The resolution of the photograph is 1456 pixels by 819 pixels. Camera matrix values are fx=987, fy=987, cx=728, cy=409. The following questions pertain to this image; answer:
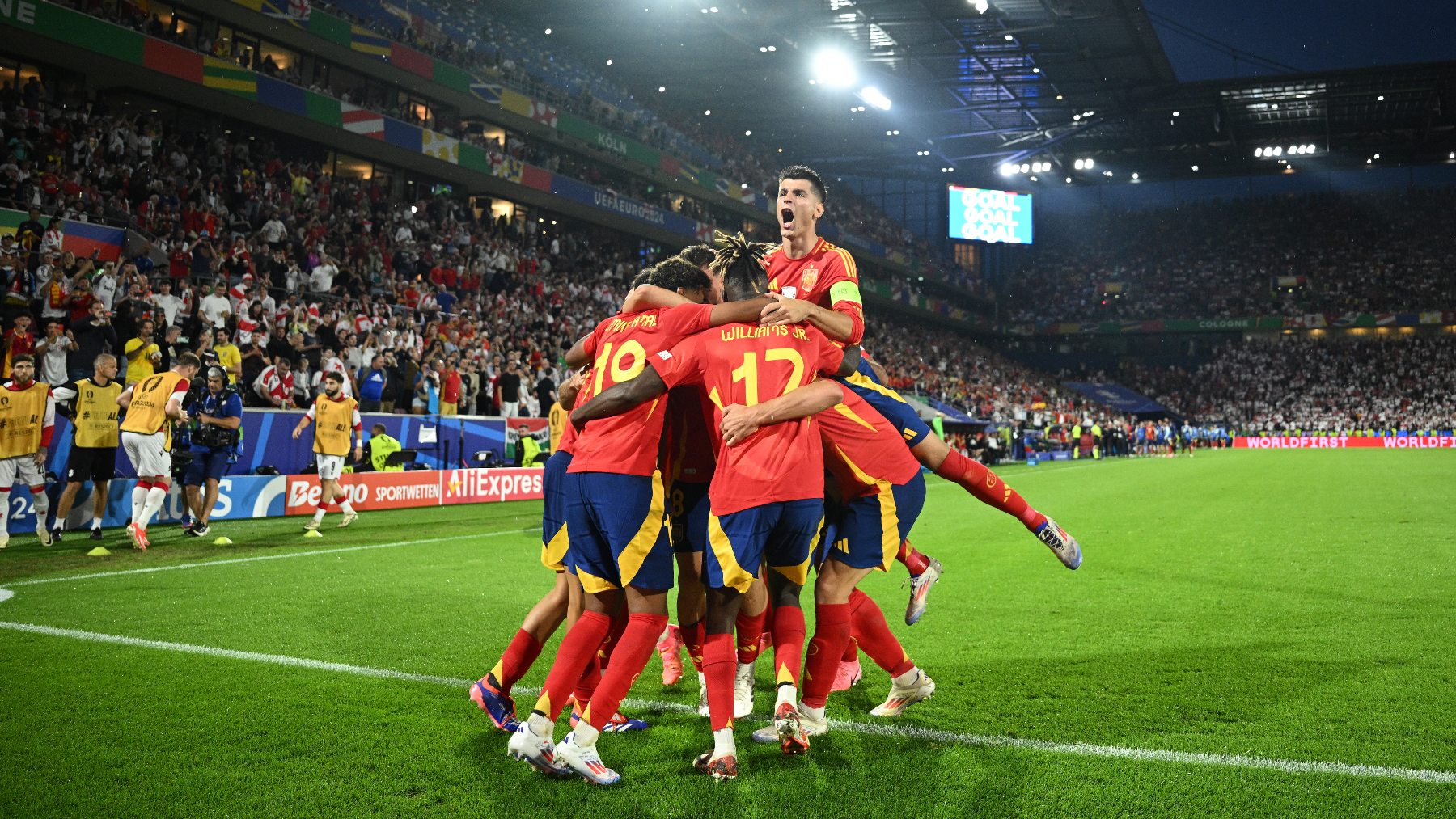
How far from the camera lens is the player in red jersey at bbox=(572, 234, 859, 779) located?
13.6 feet

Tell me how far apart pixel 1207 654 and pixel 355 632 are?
5666 millimetres

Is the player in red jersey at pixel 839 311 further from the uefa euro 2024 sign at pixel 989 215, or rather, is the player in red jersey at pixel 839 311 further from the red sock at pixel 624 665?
the uefa euro 2024 sign at pixel 989 215

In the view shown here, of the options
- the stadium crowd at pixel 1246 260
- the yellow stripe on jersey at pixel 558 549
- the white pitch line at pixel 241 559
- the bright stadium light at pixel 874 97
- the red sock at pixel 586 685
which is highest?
the bright stadium light at pixel 874 97

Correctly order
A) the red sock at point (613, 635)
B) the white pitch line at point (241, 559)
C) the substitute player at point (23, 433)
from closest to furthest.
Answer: the red sock at point (613, 635), the white pitch line at point (241, 559), the substitute player at point (23, 433)

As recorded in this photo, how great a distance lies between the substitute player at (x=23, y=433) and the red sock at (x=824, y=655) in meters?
10.5

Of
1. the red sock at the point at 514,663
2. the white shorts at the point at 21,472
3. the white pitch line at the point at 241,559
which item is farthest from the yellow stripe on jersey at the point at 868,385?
the white shorts at the point at 21,472

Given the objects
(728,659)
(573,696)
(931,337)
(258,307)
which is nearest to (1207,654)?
(728,659)

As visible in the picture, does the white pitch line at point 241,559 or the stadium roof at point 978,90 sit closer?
the white pitch line at point 241,559

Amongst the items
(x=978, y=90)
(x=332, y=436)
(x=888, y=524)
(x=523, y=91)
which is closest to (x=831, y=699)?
(x=888, y=524)

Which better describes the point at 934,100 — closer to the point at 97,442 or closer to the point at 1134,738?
the point at 97,442

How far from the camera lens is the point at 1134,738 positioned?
4492 millimetres

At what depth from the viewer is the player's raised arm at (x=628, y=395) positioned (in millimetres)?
4230

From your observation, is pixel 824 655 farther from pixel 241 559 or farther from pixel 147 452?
pixel 147 452

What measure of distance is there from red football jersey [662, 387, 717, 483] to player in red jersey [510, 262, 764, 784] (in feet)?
1.19
